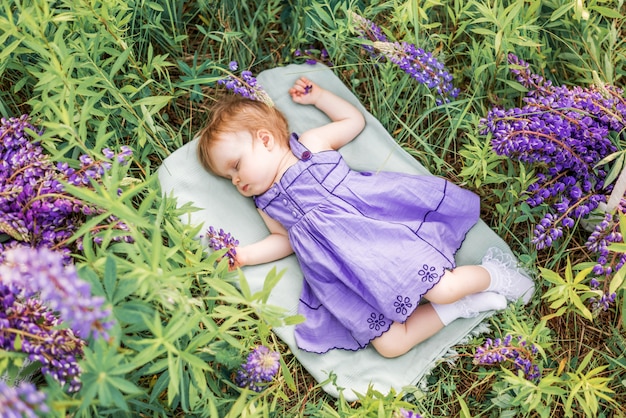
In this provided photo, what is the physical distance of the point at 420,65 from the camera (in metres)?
2.25

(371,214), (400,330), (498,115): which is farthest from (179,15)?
(400,330)

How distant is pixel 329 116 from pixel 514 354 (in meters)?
1.26

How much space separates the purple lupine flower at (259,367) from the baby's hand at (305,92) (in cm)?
113

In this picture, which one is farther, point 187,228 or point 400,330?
point 400,330

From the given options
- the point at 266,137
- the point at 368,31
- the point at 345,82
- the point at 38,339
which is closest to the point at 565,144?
the point at 368,31

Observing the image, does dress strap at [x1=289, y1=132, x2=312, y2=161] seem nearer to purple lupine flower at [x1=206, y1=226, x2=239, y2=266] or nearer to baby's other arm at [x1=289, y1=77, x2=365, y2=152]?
baby's other arm at [x1=289, y1=77, x2=365, y2=152]

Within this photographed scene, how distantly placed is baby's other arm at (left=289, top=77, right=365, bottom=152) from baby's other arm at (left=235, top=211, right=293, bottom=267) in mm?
389

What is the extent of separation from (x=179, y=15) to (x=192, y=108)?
424 mm

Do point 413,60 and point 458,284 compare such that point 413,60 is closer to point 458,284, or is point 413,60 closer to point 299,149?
point 299,149

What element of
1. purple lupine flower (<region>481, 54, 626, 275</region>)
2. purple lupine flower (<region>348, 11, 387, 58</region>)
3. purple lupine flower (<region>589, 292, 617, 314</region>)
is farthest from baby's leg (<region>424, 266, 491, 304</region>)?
purple lupine flower (<region>348, 11, 387, 58</region>)

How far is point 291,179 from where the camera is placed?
2.29 meters

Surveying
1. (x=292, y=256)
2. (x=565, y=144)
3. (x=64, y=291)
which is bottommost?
(x=292, y=256)

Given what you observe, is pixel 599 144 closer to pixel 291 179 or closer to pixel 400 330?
pixel 400 330

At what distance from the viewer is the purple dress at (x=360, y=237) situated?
84.2 inches
